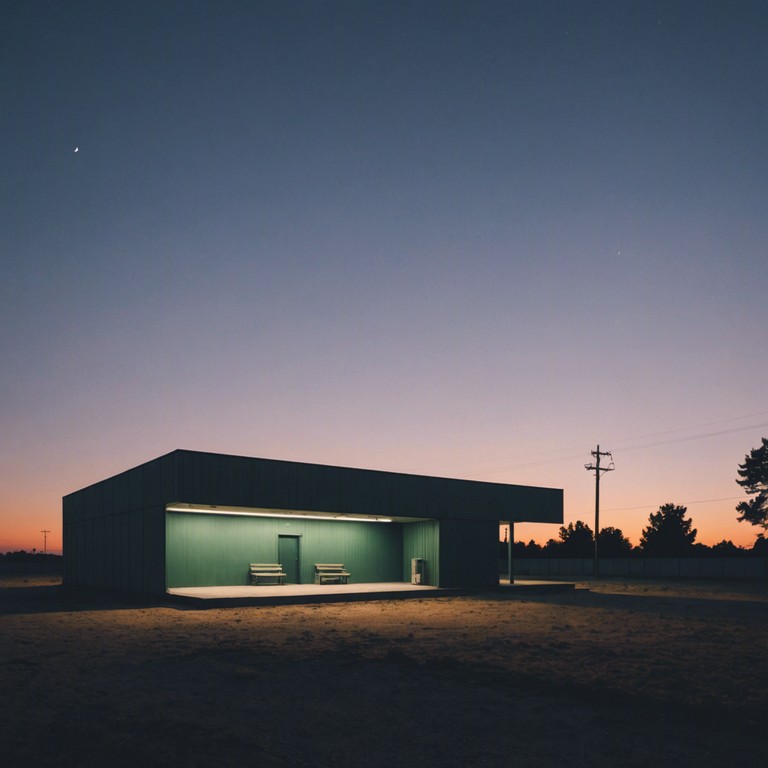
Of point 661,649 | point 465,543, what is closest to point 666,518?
point 465,543

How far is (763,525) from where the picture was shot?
64.2m

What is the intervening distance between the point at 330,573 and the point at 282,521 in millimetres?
2729

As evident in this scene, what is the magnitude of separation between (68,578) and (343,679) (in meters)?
29.4

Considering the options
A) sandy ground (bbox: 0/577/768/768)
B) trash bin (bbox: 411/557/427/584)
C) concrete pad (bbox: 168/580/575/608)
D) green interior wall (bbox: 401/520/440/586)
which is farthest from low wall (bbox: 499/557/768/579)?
sandy ground (bbox: 0/577/768/768)

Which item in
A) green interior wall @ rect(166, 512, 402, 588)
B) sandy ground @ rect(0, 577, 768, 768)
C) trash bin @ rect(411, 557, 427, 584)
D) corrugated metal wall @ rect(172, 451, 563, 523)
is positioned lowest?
trash bin @ rect(411, 557, 427, 584)

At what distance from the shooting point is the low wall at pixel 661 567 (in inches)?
1871

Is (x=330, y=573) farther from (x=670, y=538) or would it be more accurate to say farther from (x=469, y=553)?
(x=670, y=538)

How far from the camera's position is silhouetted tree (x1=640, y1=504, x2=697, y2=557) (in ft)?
252

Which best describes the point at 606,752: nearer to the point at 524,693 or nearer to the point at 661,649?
the point at 524,693

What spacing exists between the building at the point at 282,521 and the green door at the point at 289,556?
4cm

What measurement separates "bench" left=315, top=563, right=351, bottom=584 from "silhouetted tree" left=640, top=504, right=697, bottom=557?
51.8 meters

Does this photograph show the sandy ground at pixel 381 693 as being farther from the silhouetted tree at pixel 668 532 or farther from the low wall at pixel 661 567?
the silhouetted tree at pixel 668 532

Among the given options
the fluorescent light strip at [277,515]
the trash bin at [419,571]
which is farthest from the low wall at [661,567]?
the fluorescent light strip at [277,515]

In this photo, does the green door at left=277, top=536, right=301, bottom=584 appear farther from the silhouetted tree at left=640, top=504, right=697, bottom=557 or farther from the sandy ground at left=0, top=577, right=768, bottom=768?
the silhouetted tree at left=640, top=504, right=697, bottom=557
